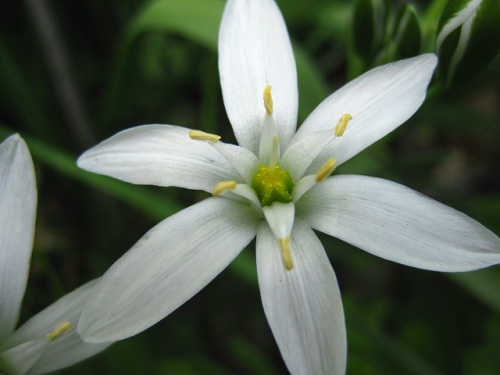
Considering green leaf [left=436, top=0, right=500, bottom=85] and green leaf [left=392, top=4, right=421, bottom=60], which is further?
green leaf [left=392, top=4, right=421, bottom=60]

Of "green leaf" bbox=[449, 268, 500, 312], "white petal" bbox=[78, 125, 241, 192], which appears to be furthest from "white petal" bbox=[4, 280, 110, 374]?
"green leaf" bbox=[449, 268, 500, 312]

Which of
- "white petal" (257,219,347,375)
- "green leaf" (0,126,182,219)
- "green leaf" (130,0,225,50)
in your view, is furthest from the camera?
"green leaf" (130,0,225,50)

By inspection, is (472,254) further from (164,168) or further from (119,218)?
(119,218)

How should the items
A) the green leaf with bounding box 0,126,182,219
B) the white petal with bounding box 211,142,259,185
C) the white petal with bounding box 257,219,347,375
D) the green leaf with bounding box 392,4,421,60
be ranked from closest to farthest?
the white petal with bounding box 257,219,347,375 < the white petal with bounding box 211,142,259,185 < the green leaf with bounding box 392,4,421,60 < the green leaf with bounding box 0,126,182,219

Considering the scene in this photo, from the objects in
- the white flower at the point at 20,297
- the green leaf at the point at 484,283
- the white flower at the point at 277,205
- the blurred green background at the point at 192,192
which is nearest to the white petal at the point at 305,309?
the white flower at the point at 277,205

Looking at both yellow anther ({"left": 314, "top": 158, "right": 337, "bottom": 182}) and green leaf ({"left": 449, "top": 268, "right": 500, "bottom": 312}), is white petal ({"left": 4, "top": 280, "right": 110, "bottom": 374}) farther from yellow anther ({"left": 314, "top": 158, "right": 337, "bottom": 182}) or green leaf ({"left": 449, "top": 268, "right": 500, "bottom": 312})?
green leaf ({"left": 449, "top": 268, "right": 500, "bottom": 312})

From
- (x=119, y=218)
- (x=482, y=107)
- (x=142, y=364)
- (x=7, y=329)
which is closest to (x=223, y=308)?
(x=119, y=218)
